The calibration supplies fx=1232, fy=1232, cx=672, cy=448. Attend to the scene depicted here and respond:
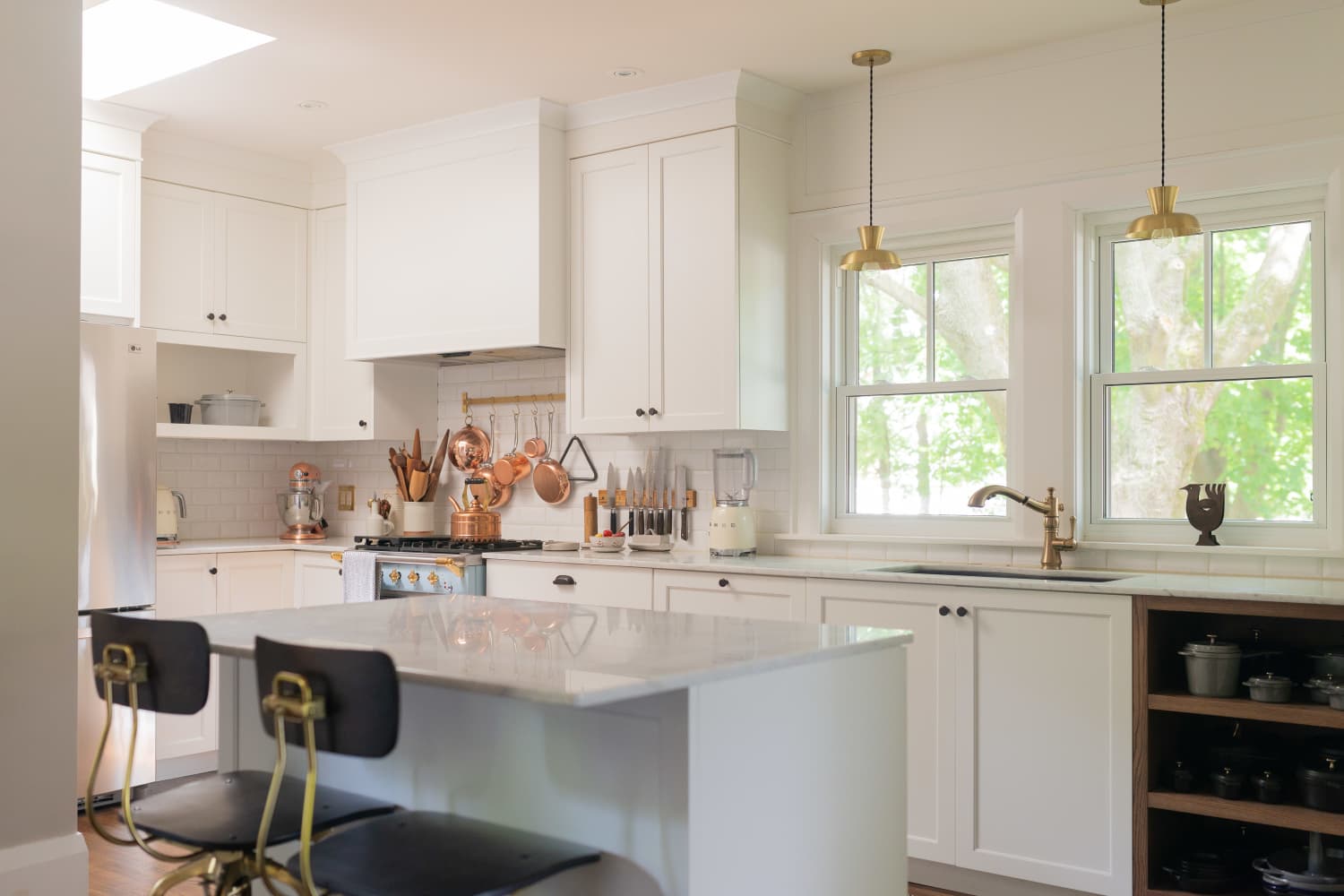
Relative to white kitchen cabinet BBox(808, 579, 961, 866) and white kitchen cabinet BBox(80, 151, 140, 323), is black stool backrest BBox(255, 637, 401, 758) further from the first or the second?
white kitchen cabinet BBox(80, 151, 140, 323)

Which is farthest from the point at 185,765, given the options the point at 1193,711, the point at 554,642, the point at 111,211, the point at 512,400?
the point at 1193,711

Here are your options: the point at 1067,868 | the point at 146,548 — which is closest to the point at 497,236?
the point at 146,548

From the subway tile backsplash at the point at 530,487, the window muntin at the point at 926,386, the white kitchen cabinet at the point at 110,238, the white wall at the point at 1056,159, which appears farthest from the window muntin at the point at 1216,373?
the white kitchen cabinet at the point at 110,238

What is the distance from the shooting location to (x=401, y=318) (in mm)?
5465

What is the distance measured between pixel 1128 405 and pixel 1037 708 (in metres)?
1.18

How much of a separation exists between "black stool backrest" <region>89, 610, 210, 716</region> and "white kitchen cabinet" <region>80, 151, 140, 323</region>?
3.23 metres

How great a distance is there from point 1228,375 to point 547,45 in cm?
254

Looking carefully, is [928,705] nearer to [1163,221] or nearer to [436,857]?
[1163,221]

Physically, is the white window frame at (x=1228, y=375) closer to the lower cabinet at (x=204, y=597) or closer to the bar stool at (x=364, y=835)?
the bar stool at (x=364, y=835)

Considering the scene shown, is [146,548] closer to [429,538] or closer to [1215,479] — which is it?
A: [429,538]

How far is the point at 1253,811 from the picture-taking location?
130 inches

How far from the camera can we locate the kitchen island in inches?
80.2

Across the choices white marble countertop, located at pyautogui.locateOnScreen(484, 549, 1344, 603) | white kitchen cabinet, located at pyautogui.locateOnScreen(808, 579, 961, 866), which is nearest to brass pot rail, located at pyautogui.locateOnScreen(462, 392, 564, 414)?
white marble countertop, located at pyautogui.locateOnScreen(484, 549, 1344, 603)

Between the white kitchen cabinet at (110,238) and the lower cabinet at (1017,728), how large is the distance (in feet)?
10.6
